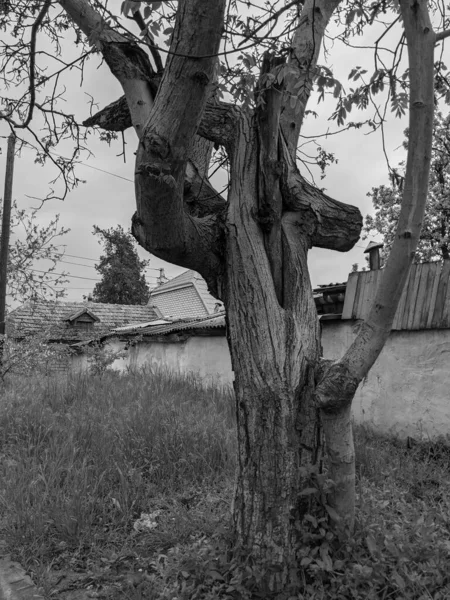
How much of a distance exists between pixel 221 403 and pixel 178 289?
22467mm

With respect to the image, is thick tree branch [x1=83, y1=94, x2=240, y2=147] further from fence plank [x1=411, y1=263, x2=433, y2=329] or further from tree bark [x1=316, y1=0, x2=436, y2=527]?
fence plank [x1=411, y1=263, x2=433, y2=329]

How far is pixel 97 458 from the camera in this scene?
4.62 meters

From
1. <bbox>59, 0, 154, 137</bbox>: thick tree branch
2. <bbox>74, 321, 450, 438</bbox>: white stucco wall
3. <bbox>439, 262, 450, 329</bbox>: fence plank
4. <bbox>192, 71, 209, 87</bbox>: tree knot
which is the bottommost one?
<bbox>74, 321, 450, 438</bbox>: white stucco wall

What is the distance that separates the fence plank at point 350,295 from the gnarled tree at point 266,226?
3.95 meters

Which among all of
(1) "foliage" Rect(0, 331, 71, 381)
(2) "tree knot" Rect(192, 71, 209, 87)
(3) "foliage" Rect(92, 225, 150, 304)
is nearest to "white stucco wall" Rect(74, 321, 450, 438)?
(2) "tree knot" Rect(192, 71, 209, 87)

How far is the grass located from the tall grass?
0.04ft

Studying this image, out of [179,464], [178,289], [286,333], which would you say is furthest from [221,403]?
[178,289]

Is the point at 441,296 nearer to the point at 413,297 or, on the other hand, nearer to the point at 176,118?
the point at 413,297

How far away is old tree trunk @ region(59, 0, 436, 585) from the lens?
2449 millimetres

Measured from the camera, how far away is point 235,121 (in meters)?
3.52

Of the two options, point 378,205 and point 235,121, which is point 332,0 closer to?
point 235,121

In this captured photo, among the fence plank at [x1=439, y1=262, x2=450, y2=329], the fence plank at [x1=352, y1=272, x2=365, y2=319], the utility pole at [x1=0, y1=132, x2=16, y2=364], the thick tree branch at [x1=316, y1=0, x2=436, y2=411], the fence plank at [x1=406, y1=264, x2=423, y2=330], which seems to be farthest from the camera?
the utility pole at [x1=0, y1=132, x2=16, y2=364]

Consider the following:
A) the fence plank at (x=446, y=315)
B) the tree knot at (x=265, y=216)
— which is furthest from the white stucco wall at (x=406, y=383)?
the tree knot at (x=265, y=216)

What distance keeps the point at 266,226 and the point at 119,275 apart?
38.7 metres
